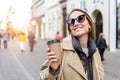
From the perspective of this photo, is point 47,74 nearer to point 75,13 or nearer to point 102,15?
point 75,13

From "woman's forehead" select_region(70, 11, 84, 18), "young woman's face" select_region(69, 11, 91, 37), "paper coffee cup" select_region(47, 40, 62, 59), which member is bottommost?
"paper coffee cup" select_region(47, 40, 62, 59)

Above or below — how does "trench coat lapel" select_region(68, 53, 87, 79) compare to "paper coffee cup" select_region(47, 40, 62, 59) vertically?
below

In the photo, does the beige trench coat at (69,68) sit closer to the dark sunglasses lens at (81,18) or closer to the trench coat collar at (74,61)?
the trench coat collar at (74,61)

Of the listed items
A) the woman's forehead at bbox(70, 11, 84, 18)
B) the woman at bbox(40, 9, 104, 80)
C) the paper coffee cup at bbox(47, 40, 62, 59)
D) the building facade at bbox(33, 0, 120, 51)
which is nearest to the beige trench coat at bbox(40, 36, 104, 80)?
the woman at bbox(40, 9, 104, 80)

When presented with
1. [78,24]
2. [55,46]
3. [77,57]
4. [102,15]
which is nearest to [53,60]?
[55,46]

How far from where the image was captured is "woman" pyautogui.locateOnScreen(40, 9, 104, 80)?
2.69m

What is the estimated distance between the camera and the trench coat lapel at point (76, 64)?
8.95 feet

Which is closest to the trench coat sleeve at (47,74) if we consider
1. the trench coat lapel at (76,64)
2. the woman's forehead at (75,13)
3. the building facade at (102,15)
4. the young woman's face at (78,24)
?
the trench coat lapel at (76,64)

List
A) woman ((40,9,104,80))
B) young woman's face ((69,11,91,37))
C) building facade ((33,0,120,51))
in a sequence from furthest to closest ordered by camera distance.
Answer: building facade ((33,0,120,51))
young woman's face ((69,11,91,37))
woman ((40,9,104,80))

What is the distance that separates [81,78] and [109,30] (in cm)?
2294

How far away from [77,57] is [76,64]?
77 mm

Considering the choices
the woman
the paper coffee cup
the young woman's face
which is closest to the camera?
the paper coffee cup

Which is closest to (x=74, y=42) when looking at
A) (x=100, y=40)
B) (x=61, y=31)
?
(x=100, y=40)

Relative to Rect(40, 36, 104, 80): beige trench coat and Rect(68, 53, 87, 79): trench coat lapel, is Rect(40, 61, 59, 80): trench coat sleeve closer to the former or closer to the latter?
Rect(40, 36, 104, 80): beige trench coat
